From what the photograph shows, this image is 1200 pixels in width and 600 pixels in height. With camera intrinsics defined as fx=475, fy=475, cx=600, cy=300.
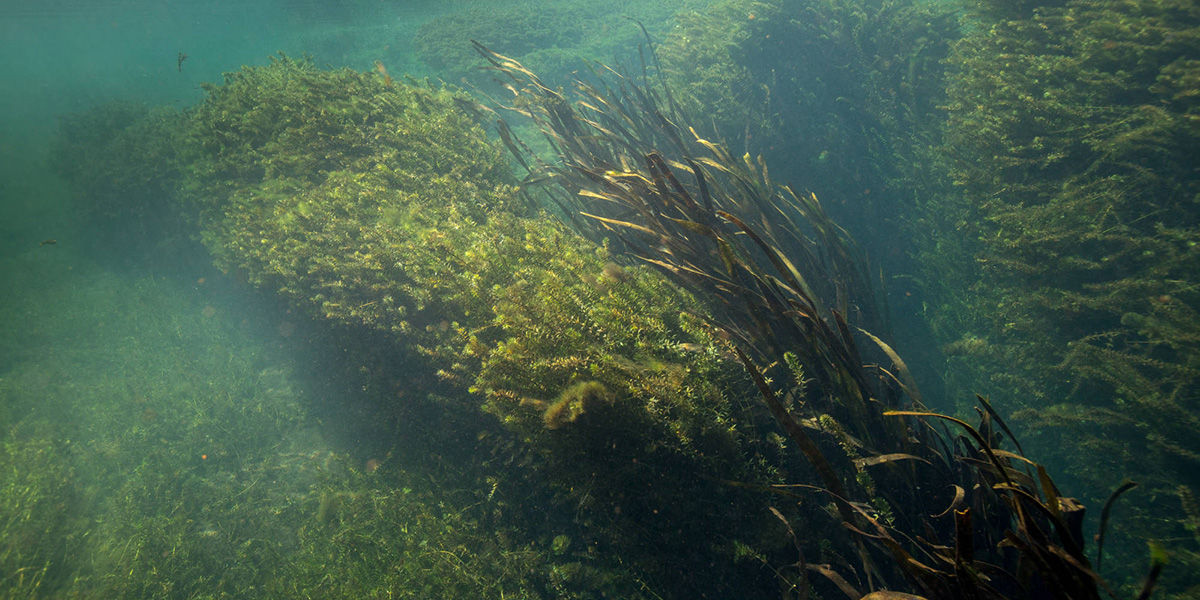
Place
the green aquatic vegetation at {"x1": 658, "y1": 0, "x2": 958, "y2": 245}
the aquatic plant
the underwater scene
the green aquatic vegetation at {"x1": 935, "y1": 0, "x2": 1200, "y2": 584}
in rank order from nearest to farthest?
the aquatic plant, the underwater scene, the green aquatic vegetation at {"x1": 935, "y1": 0, "x2": 1200, "y2": 584}, the green aquatic vegetation at {"x1": 658, "y1": 0, "x2": 958, "y2": 245}

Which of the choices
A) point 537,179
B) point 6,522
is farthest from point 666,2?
point 6,522

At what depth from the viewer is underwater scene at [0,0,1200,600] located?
2.20 meters

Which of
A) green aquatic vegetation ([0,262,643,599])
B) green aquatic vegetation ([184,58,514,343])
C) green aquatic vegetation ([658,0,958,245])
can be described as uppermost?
green aquatic vegetation ([658,0,958,245])

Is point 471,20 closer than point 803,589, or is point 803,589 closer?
point 803,589

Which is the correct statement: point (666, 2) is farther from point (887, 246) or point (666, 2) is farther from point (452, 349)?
point (452, 349)

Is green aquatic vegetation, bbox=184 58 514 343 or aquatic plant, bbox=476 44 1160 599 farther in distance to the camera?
green aquatic vegetation, bbox=184 58 514 343

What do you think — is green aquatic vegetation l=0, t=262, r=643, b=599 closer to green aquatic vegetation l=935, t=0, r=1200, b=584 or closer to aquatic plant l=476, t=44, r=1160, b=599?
aquatic plant l=476, t=44, r=1160, b=599

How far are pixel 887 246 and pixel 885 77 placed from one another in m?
3.08

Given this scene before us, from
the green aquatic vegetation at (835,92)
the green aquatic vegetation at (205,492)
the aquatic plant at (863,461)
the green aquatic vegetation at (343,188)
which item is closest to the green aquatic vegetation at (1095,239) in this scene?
the green aquatic vegetation at (835,92)

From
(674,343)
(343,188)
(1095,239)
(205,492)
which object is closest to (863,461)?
(674,343)

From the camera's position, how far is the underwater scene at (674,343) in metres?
2.20

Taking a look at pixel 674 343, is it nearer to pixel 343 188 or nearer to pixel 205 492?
pixel 343 188

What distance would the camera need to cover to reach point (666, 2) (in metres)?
22.3

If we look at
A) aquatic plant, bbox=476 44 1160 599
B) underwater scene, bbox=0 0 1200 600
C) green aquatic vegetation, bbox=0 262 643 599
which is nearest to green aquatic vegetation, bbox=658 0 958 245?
underwater scene, bbox=0 0 1200 600
